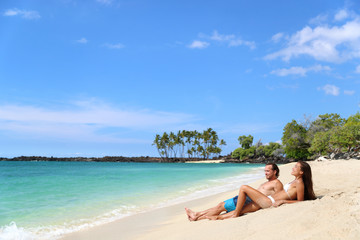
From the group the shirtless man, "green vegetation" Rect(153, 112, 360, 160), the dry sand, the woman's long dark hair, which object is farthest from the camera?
"green vegetation" Rect(153, 112, 360, 160)

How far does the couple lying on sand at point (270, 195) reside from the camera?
4996mm

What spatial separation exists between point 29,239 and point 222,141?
95562 mm

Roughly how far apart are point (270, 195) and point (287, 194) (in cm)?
30

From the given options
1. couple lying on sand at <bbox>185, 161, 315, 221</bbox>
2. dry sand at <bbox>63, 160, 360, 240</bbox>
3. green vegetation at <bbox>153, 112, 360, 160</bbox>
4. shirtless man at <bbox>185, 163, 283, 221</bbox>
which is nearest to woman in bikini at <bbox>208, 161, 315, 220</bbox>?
couple lying on sand at <bbox>185, 161, 315, 221</bbox>

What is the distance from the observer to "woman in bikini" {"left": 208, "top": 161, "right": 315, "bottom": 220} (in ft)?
16.4

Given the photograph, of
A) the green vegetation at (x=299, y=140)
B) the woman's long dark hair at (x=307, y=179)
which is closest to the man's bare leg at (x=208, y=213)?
the woman's long dark hair at (x=307, y=179)

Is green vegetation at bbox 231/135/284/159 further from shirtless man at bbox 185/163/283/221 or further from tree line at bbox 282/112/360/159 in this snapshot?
shirtless man at bbox 185/163/283/221

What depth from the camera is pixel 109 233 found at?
571 centimetres

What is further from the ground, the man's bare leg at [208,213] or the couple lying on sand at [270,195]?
the couple lying on sand at [270,195]

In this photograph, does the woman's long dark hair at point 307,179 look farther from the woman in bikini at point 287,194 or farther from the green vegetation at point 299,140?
the green vegetation at point 299,140

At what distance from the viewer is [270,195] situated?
529 cm

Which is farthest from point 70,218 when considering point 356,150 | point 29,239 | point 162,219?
point 356,150

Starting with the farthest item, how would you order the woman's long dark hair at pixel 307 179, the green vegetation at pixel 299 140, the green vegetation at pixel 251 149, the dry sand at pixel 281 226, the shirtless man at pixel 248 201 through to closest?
the green vegetation at pixel 251 149
the green vegetation at pixel 299 140
the shirtless man at pixel 248 201
the woman's long dark hair at pixel 307 179
the dry sand at pixel 281 226

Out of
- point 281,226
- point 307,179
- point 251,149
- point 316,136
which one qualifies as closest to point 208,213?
point 307,179
